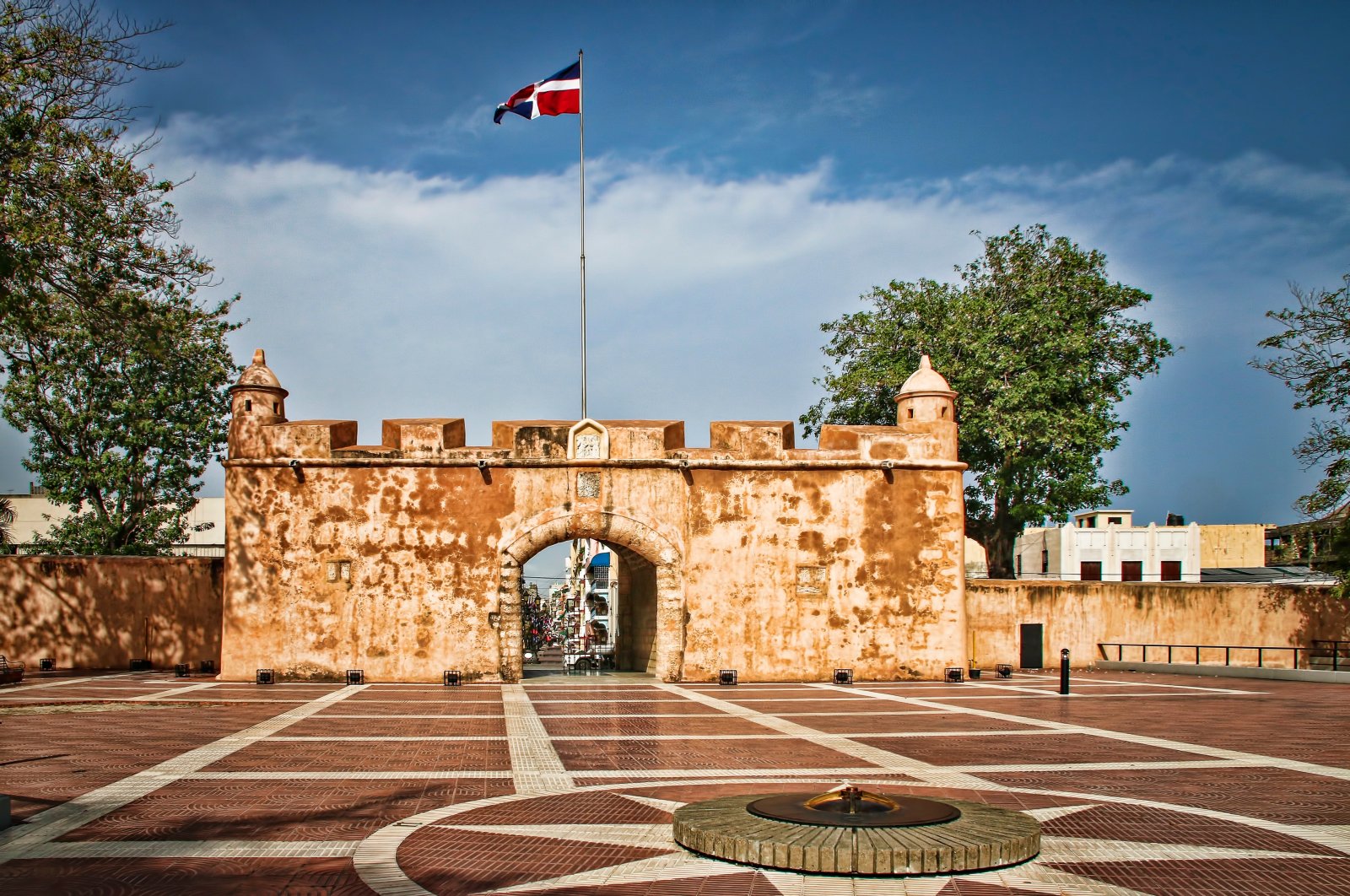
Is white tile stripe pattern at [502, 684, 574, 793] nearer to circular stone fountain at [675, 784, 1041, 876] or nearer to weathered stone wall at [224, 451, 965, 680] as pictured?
circular stone fountain at [675, 784, 1041, 876]

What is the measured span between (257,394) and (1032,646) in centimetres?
1781

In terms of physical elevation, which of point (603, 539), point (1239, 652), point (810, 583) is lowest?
point (1239, 652)

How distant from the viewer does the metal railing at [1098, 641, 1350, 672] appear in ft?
77.6

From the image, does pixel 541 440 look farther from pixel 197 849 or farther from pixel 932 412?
pixel 197 849

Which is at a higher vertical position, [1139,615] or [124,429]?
[124,429]

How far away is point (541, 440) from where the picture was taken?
21.0 metres

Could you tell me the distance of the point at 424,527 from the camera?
20.7m

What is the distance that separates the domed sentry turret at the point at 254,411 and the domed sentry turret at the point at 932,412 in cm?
1281

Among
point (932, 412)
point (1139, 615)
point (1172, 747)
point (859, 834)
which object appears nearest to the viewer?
point (859, 834)

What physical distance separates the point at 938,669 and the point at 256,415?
576 inches

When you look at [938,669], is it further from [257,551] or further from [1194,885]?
[1194,885]

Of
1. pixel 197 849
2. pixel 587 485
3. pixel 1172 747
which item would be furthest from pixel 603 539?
pixel 197 849

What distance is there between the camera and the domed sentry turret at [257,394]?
69.3 ft

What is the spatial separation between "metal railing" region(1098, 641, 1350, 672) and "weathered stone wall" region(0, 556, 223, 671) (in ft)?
67.9
